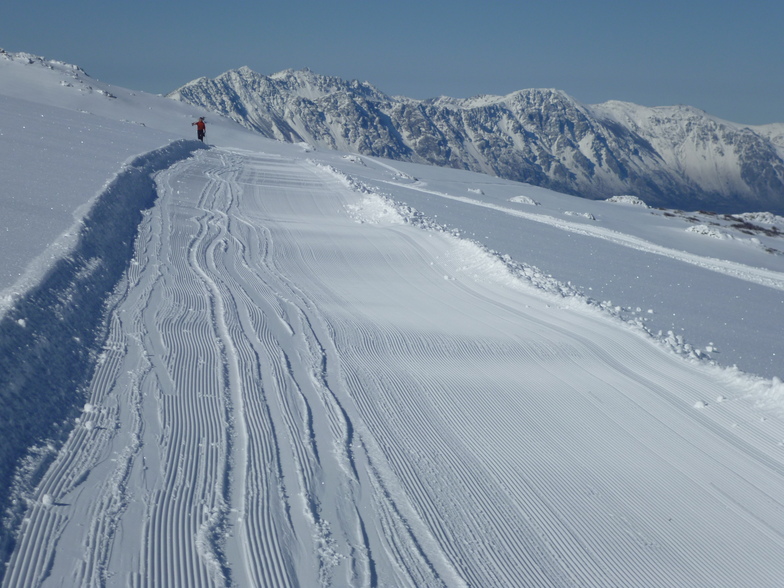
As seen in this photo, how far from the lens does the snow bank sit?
4.91 metres

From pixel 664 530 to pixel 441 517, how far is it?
1.75 meters

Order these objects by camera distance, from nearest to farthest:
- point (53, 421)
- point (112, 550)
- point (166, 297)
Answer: point (112, 550), point (53, 421), point (166, 297)

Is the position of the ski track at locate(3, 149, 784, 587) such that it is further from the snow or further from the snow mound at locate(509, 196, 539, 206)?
the snow mound at locate(509, 196, 539, 206)

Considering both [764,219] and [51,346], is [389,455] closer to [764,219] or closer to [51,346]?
[51,346]

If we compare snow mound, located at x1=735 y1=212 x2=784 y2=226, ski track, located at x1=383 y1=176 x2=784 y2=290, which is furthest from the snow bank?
snow mound, located at x1=735 y1=212 x2=784 y2=226

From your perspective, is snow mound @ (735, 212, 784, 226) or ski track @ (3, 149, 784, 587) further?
snow mound @ (735, 212, 784, 226)

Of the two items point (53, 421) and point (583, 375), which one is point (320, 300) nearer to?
point (583, 375)

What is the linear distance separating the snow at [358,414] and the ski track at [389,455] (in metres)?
0.03

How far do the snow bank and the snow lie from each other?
28 millimetres

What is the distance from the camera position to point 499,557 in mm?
4684

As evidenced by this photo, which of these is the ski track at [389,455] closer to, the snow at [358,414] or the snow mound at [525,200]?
the snow at [358,414]

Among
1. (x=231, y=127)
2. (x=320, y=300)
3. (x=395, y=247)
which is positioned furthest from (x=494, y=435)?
(x=231, y=127)

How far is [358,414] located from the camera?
6.49 metres

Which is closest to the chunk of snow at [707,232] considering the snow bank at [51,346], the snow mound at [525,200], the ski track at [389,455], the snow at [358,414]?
the snow mound at [525,200]
